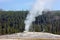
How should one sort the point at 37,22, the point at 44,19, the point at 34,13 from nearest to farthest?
the point at 34,13
the point at 37,22
the point at 44,19

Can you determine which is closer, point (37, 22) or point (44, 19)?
point (37, 22)

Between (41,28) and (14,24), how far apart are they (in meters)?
12.6

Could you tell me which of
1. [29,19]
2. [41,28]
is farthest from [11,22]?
[29,19]

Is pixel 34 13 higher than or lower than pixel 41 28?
higher

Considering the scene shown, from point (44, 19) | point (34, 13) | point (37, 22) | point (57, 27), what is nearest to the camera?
point (34, 13)

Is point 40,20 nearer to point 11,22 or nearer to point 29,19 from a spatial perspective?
point 11,22

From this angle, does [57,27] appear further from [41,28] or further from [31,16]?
[31,16]

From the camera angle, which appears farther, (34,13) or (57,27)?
(57,27)

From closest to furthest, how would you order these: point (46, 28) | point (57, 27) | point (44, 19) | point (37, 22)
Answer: point (46, 28), point (57, 27), point (37, 22), point (44, 19)

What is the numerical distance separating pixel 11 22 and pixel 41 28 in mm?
15020

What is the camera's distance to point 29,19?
54.2 m

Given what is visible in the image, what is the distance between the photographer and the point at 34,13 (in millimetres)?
52188

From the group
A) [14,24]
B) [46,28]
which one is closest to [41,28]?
[46,28]

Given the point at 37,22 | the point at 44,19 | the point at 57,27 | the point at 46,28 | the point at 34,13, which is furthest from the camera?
the point at 44,19
